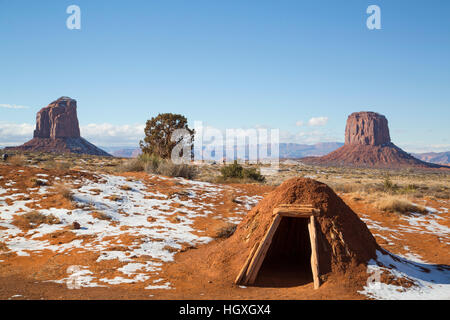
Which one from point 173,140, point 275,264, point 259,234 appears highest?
point 173,140

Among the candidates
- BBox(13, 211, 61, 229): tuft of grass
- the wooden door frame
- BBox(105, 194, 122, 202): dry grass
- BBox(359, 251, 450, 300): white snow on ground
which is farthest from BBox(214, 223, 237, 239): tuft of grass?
BBox(13, 211, 61, 229): tuft of grass

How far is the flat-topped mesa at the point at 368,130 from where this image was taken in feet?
410

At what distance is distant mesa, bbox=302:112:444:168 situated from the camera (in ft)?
344

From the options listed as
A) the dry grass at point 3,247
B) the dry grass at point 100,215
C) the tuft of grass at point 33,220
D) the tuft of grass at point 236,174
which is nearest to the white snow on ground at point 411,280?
the dry grass at point 100,215

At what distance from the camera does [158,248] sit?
841cm

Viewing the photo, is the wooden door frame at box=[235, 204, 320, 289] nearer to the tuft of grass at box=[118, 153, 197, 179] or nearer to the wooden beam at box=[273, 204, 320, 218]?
the wooden beam at box=[273, 204, 320, 218]

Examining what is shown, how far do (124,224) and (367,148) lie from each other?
409 feet

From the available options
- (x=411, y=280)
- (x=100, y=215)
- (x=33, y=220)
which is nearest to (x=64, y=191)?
(x=33, y=220)

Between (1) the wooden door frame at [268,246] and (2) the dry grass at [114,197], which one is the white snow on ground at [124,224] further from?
(1) the wooden door frame at [268,246]

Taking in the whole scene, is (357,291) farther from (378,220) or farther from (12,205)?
(12,205)

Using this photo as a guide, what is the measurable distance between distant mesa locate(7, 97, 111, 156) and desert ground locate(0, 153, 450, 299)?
279ft

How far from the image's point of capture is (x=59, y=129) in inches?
3984

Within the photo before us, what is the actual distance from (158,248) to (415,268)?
6.22 metres
